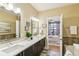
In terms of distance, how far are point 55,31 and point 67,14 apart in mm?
778

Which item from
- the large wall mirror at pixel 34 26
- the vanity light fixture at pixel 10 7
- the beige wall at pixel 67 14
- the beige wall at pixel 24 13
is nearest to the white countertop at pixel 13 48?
the large wall mirror at pixel 34 26

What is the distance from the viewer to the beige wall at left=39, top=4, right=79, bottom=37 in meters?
3.55

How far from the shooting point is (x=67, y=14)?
400 centimetres

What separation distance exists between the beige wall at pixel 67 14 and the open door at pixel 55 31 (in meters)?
0.16

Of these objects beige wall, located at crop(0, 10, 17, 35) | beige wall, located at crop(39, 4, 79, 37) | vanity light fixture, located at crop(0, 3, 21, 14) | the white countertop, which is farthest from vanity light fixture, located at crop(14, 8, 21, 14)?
the white countertop

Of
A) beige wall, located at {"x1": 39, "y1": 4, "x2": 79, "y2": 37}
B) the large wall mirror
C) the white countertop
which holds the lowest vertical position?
the white countertop

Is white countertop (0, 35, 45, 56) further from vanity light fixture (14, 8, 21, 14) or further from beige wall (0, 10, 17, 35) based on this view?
vanity light fixture (14, 8, 21, 14)

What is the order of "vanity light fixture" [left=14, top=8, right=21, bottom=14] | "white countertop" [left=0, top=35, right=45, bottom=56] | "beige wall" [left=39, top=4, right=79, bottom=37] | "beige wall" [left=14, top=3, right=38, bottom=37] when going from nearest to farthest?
"white countertop" [left=0, top=35, right=45, bottom=56], "vanity light fixture" [left=14, top=8, right=21, bottom=14], "beige wall" [left=14, top=3, right=38, bottom=37], "beige wall" [left=39, top=4, right=79, bottom=37]

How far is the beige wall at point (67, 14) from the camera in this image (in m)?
3.55

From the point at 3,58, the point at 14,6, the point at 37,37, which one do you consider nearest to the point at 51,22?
the point at 37,37

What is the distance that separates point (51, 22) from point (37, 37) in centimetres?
72

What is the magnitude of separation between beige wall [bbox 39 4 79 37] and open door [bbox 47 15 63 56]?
0.16 metres

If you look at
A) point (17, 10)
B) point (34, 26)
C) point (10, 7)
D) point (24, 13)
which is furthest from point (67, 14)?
point (10, 7)

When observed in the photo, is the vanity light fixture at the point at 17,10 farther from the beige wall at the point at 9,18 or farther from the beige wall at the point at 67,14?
the beige wall at the point at 67,14
